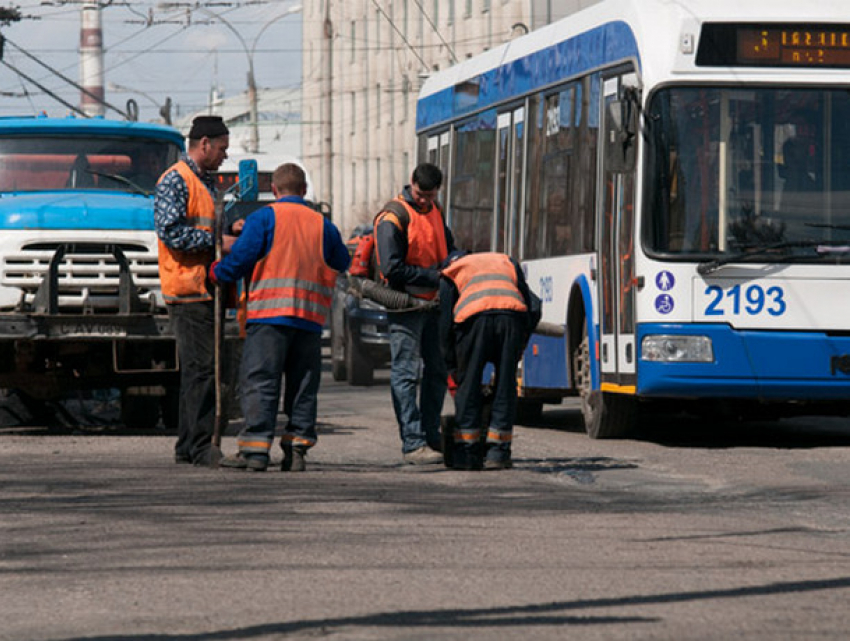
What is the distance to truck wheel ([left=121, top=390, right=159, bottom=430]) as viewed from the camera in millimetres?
17031

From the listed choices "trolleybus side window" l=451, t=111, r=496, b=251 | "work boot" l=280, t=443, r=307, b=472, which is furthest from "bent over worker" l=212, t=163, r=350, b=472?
"trolleybus side window" l=451, t=111, r=496, b=251

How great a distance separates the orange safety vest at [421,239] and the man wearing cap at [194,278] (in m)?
1.11

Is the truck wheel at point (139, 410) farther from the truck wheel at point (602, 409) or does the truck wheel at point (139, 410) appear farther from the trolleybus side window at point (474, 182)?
the trolleybus side window at point (474, 182)

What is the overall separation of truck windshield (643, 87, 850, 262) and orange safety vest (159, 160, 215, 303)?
137 inches

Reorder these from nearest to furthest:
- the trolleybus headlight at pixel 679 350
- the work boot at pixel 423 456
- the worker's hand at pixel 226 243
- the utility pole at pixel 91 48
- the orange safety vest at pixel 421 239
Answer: the worker's hand at pixel 226 243 < the work boot at pixel 423 456 < the orange safety vest at pixel 421 239 < the trolleybus headlight at pixel 679 350 < the utility pole at pixel 91 48

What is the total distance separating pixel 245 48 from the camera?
6488 cm

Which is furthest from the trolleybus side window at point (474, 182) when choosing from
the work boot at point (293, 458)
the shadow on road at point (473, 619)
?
the shadow on road at point (473, 619)

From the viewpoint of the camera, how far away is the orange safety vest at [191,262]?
43.2 feet

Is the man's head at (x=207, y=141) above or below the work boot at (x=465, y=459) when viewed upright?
above

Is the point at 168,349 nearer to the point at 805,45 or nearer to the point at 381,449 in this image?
the point at 381,449

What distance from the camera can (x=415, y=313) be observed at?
13438mm

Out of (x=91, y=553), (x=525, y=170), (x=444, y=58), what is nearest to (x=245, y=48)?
(x=444, y=58)

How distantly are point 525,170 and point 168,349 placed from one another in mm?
3706

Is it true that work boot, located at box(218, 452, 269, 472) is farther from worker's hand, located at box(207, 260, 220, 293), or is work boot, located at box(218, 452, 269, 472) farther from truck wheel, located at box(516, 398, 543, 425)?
truck wheel, located at box(516, 398, 543, 425)
